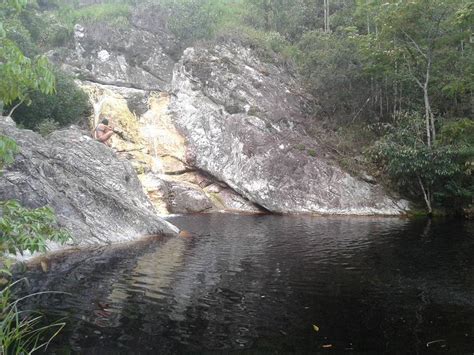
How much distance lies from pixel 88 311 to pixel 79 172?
11575 mm

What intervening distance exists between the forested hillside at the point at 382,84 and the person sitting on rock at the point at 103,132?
1903 mm

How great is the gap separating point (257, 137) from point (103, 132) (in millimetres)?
11931

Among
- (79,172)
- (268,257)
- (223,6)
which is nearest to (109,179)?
(79,172)

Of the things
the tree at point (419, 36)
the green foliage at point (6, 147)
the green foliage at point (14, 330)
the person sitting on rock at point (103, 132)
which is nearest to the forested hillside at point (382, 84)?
the tree at point (419, 36)

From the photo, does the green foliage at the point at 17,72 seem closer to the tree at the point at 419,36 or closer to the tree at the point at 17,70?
the tree at the point at 17,70

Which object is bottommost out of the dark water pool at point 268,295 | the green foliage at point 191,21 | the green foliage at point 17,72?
the dark water pool at point 268,295

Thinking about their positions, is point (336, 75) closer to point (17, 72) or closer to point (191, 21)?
Answer: point (191, 21)

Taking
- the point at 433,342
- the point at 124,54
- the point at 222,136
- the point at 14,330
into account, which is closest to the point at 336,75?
the point at 222,136

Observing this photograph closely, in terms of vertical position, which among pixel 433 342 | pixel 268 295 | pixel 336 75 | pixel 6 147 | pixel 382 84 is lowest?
pixel 268 295

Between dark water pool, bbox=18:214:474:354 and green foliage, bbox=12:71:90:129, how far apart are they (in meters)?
15.3

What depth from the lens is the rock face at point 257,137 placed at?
99.3 ft

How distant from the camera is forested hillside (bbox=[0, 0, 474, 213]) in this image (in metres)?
27.7

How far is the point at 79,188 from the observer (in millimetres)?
19766

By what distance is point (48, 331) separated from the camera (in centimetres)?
905
